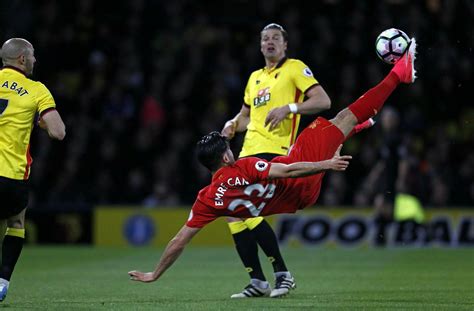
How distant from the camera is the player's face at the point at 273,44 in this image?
934 cm

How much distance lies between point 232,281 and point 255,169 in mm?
3148

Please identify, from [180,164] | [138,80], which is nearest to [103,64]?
[138,80]

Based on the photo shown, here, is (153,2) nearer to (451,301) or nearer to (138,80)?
(138,80)

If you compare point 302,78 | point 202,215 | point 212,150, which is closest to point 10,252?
point 202,215

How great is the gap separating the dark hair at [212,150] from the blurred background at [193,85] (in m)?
9.66

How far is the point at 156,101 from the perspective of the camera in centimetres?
2011

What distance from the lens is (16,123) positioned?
830cm

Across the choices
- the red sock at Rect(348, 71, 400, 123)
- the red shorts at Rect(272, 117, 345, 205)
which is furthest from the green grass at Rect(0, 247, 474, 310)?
the red sock at Rect(348, 71, 400, 123)

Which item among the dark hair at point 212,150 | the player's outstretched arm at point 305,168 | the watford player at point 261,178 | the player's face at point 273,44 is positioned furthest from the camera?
the player's face at point 273,44

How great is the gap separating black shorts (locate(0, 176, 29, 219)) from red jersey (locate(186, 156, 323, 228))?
1.37m

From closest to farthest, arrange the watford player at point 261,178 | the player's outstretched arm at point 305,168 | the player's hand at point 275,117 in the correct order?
the player's outstretched arm at point 305,168
the watford player at point 261,178
the player's hand at point 275,117

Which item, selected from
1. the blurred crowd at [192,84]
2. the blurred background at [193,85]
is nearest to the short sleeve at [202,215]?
the blurred background at [193,85]

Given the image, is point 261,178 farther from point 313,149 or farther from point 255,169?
point 313,149

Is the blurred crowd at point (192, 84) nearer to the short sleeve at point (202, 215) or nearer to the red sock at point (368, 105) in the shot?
the red sock at point (368, 105)
